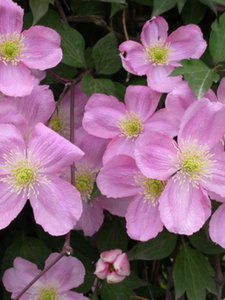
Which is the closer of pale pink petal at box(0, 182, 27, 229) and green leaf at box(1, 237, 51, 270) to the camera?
pale pink petal at box(0, 182, 27, 229)

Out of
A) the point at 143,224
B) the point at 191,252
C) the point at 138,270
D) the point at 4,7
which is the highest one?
the point at 4,7

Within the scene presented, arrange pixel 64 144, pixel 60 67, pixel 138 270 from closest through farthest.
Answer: pixel 64 144
pixel 60 67
pixel 138 270

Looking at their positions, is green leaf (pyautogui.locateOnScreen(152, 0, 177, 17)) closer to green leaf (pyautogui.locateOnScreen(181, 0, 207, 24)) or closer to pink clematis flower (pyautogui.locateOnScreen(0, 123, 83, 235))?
green leaf (pyautogui.locateOnScreen(181, 0, 207, 24))

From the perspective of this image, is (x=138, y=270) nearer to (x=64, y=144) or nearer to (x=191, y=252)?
(x=191, y=252)

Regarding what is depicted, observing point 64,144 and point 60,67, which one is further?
point 60,67

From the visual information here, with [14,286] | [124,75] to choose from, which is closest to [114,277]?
[14,286]

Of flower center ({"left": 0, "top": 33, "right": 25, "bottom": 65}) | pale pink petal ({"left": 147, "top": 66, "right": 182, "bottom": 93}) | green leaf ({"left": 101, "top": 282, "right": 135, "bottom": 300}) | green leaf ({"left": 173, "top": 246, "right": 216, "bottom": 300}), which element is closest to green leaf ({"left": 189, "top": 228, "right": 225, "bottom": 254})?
green leaf ({"left": 173, "top": 246, "right": 216, "bottom": 300})
